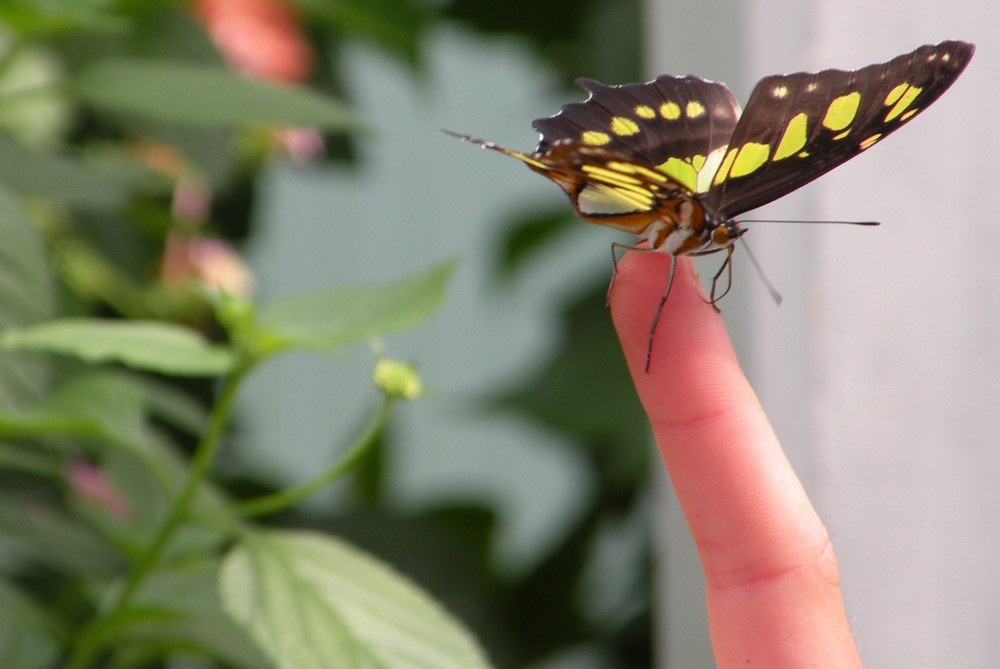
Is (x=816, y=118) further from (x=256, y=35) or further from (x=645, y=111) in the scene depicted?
(x=256, y=35)

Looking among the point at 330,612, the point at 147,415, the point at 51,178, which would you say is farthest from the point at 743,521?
the point at 147,415

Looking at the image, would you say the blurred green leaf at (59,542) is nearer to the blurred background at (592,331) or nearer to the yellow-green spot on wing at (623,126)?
the blurred background at (592,331)

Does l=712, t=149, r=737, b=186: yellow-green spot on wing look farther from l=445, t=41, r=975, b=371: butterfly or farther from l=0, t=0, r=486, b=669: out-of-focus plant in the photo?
l=0, t=0, r=486, b=669: out-of-focus plant

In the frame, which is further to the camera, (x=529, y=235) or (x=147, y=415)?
(x=529, y=235)

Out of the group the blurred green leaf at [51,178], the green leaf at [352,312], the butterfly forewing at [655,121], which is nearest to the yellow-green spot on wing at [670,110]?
the butterfly forewing at [655,121]

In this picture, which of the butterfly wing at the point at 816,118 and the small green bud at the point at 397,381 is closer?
the butterfly wing at the point at 816,118

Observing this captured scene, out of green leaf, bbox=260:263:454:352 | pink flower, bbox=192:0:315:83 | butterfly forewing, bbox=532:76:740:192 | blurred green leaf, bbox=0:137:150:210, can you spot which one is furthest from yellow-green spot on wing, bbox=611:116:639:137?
pink flower, bbox=192:0:315:83

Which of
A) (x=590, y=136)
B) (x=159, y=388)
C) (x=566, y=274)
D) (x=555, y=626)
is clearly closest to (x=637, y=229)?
(x=590, y=136)
